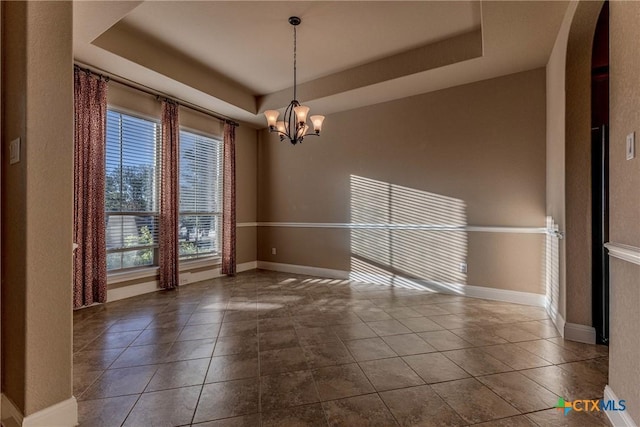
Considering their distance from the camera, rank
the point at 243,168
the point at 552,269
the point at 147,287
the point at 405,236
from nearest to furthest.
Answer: the point at 552,269 < the point at 147,287 < the point at 405,236 < the point at 243,168

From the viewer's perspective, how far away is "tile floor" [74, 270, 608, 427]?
5.40 ft

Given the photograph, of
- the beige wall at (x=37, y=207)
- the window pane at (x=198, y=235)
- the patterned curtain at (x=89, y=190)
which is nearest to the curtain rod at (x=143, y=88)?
the patterned curtain at (x=89, y=190)

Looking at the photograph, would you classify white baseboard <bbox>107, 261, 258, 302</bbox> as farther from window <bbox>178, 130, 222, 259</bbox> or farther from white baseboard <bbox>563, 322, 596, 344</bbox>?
white baseboard <bbox>563, 322, 596, 344</bbox>

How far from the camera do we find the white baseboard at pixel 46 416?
1418 millimetres

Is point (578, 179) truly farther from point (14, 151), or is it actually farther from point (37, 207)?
point (14, 151)

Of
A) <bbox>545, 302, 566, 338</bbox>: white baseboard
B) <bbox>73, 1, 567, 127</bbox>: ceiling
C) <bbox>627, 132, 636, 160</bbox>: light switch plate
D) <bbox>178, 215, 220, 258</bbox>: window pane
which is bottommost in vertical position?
<bbox>545, 302, 566, 338</bbox>: white baseboard

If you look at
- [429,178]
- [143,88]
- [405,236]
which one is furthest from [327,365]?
[143,88]

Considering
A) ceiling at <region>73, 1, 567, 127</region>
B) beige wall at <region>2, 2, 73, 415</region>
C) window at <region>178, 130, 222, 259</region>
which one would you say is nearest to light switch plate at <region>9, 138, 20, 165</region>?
beige wall at <region>2, 2, 73, 415</region>

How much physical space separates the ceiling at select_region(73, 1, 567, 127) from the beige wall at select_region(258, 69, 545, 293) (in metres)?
0.33

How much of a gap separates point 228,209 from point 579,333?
186 inches

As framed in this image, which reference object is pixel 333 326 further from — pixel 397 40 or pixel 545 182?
pixel 397 40

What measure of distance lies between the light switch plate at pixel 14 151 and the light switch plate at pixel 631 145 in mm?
2811

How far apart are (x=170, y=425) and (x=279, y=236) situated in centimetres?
426

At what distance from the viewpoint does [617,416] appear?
149cm
